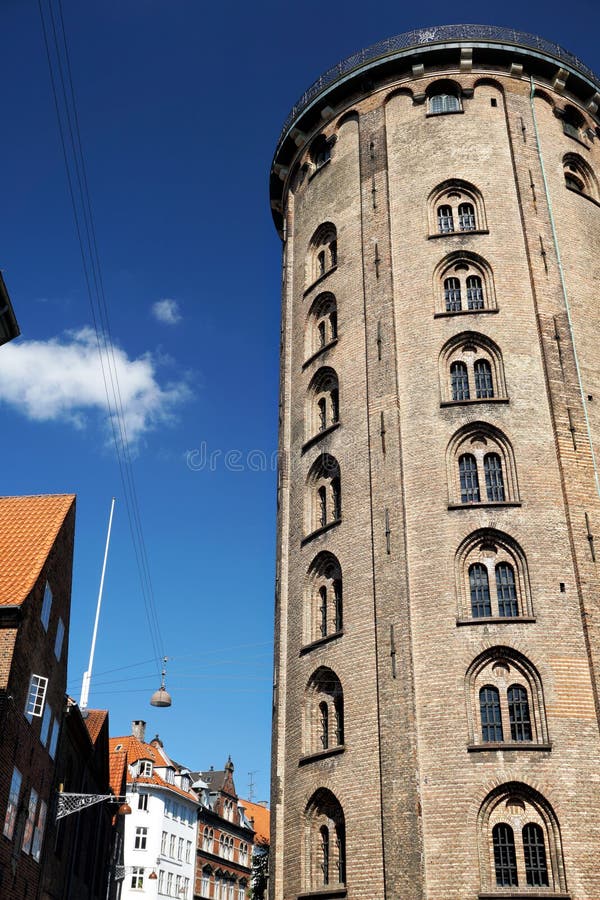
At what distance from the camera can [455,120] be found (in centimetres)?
2930

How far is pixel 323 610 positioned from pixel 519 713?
255 inches

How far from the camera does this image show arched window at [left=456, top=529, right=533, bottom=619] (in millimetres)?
21297

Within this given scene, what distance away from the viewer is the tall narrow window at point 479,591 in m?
21.5

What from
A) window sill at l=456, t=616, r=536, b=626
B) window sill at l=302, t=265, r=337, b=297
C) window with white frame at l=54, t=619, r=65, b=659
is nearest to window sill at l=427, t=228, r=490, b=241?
window sill at l=302, t=265, r=337, b=297

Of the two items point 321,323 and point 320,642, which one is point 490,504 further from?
point 321,323

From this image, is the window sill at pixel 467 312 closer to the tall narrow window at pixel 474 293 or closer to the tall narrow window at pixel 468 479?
the tall narrow window at pixel 474 293

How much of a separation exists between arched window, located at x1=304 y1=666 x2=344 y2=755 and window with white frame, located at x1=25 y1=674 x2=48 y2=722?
6792 mm

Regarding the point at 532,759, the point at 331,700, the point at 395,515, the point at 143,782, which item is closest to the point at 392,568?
the point at 395,515

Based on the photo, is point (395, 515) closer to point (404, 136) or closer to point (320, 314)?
point (320, 314)

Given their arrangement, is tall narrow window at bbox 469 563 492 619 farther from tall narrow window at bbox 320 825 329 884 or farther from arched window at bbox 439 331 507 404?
tall narrow window at bbox 320 825 329 884

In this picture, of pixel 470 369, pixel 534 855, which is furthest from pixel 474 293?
pixel 534 855

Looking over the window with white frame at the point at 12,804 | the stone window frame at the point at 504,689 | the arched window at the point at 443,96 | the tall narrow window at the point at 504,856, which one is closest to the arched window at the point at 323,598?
the stone window frame at the point at 504,689

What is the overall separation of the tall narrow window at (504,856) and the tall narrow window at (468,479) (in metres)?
7.94

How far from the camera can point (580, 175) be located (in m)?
30.2
